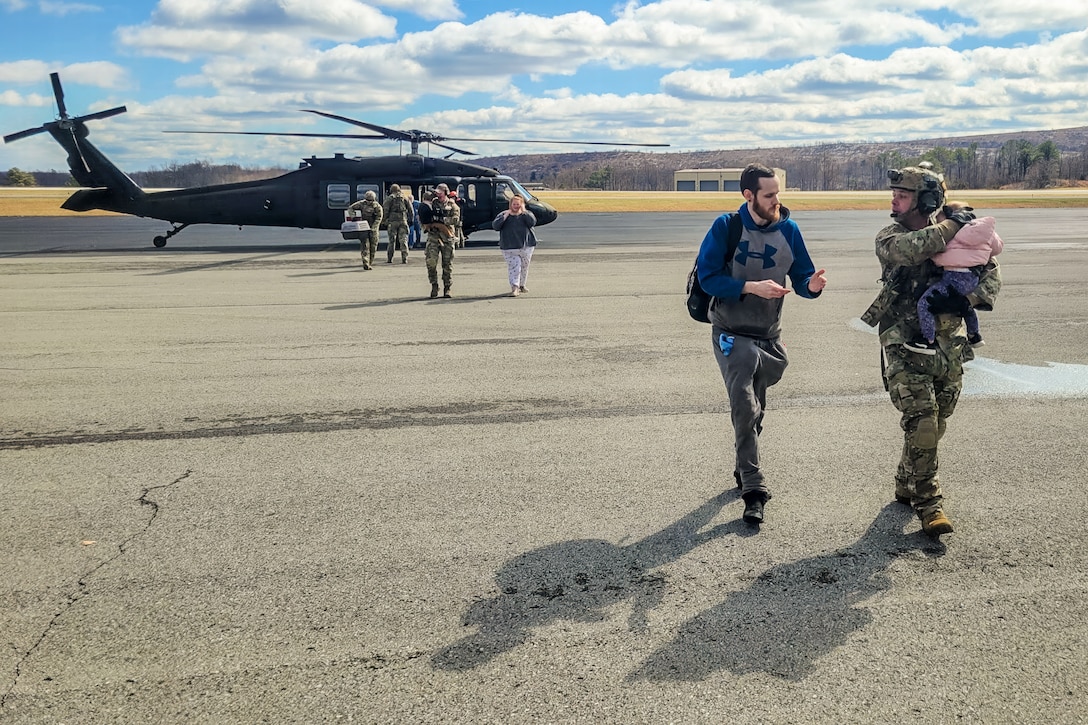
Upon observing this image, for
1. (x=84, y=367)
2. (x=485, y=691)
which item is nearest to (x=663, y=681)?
(x=485, y=691)

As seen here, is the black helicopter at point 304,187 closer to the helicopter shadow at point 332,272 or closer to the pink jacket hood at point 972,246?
the helicopter shadow at point 332,272

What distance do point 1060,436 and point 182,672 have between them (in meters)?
5.89

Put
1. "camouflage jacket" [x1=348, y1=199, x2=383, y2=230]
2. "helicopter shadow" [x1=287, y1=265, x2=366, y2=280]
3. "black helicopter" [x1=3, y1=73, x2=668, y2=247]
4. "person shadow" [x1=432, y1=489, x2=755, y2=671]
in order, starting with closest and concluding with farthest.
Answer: "person shadow" [x1=432, y1=489, x2=755, y2=671] → "helicopter shadow" [x1=287, y1=265, x2=366, y2=280] → "camouflage jacket" [x1=348, y1=199, x2=383, y2=230] → "black helicopter" [x1=3, y1=73, x2=668, y2=247]

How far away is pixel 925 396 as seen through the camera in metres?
4.69

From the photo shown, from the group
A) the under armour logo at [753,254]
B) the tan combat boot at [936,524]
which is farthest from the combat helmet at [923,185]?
the tan combat boot at [936,524]

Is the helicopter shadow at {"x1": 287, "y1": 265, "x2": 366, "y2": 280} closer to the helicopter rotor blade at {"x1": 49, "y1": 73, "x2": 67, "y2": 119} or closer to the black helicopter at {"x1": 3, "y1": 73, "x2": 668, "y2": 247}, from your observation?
the black helicopter at {"x1": 3, "y1": 73, "x2": 668, "y2": 247}

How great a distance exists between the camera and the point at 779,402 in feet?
24.5

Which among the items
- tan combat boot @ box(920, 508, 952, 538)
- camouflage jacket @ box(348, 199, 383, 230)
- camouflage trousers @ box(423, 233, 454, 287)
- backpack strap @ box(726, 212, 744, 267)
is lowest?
tan combat boot @ box(920, 508, 952, 538)

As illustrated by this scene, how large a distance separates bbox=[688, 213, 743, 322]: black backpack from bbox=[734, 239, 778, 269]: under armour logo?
0.03 meters

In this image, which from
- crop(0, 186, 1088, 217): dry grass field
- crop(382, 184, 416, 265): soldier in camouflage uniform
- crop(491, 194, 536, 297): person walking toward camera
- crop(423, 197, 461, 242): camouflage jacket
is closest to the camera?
crop(423, 197, 461, 242): camouflage jacket

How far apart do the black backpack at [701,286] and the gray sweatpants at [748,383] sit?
0.15 m

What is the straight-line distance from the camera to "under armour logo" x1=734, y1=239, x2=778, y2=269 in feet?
16.3

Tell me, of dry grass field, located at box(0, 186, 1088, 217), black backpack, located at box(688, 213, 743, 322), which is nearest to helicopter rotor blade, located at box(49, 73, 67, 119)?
black backpack, located at box(688, 213, 743, 322)

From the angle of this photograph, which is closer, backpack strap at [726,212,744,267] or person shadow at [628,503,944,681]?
person shadow at [628,503,944,681]
